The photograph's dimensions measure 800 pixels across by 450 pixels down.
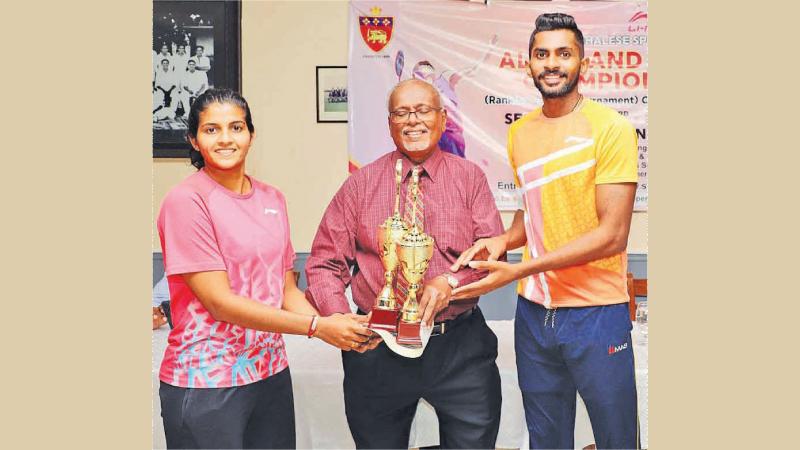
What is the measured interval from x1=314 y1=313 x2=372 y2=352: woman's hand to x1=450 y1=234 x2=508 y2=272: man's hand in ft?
1.13

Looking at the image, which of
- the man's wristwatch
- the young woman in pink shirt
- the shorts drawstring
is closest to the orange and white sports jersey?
the shorts drawstring

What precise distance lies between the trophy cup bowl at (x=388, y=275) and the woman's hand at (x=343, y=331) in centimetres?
4

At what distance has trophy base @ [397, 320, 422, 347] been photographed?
2619 millimetres

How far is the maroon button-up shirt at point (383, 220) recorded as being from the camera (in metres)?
2.73

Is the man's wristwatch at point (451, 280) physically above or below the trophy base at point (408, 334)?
above

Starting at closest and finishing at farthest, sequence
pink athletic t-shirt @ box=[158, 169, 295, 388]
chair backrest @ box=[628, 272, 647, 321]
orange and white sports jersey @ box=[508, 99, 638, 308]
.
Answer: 1. pink athletic t-shirt @ box=[158, 169, 295, 388]
2. orange and white sports jersey @ box=[508, 99, 638, 308]
3. chair backrest @ box=[628, 272, 647, 321]

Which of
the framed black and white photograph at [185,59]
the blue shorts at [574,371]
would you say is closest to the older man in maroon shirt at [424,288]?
the blue shorts at [574,371]

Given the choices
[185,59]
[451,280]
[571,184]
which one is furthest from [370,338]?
[185,59]

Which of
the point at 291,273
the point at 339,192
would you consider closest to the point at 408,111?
the point at 339,192

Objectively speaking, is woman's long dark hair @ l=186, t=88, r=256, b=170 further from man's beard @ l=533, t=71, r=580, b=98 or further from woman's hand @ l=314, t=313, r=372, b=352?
man's beard @ l=533, t=71, r=580, b=98

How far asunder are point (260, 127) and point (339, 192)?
0.40 metres

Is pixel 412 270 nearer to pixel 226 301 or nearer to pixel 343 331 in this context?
pixel 343 331

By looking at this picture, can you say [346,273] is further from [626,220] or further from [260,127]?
[626,220]

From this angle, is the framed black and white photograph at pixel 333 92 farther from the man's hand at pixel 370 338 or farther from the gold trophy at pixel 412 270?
the man's hand at pixel 370 338
